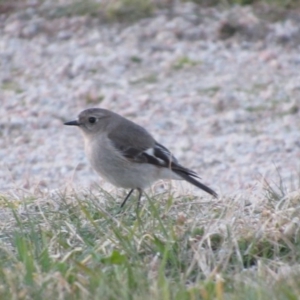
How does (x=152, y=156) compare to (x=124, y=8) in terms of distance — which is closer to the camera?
(x=152, y=156)

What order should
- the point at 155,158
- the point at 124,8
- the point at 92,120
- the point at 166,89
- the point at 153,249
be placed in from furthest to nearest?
the point at 124,8 → the point at 166,89 → the point at 92,120 → the point at 155,158 → the point at 153,249

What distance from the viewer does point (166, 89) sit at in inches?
461

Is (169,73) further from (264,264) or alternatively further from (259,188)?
(264,264)

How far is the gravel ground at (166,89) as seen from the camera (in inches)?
387

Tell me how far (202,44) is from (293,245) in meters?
7.67

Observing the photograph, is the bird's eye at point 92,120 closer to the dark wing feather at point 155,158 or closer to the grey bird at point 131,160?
the grey bird at point 131,160

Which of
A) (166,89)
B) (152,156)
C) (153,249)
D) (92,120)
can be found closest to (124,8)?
(166,89)

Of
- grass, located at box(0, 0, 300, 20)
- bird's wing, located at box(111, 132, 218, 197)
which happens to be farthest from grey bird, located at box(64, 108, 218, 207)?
grass, located at box(0, 0, 300, 20)

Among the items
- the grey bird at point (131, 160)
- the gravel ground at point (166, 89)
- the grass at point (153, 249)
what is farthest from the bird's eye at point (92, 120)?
the grass at point (153, 249)

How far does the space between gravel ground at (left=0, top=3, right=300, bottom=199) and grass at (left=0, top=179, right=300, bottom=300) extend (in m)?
2.13

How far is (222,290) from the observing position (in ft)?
15.7

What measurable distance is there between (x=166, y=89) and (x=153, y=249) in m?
6.37

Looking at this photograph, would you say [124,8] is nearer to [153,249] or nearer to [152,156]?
[152,156]

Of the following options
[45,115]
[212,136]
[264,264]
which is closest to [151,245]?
[264,264]
